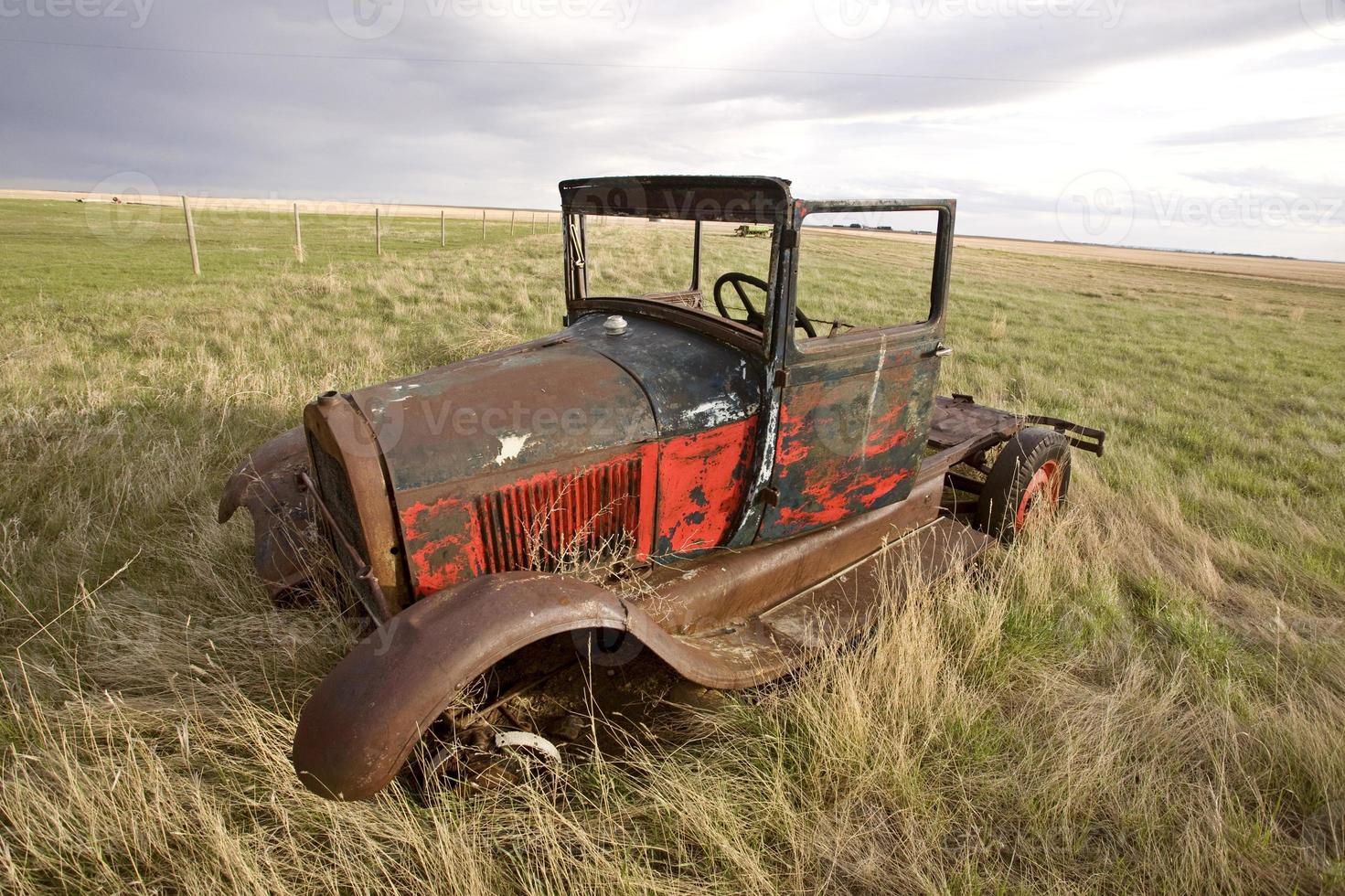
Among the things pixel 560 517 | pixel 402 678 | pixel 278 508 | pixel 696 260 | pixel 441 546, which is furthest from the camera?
pixel 696 260

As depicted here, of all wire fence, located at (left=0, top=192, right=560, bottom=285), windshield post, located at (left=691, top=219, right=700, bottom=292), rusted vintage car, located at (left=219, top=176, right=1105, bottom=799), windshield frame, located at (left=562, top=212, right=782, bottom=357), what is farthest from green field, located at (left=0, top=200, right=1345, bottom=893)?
wire fence, located at (left=0, top=192, right=560, bottom=285)

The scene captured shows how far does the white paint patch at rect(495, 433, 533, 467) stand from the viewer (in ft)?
7.61

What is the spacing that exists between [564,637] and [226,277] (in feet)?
51.8

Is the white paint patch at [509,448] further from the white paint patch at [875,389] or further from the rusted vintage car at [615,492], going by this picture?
the white paint patch at [875,389]

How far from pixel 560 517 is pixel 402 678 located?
0.86 meters

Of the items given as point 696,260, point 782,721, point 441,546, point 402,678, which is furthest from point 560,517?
point 696,260

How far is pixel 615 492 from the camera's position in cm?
257

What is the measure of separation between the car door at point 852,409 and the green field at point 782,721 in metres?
0.59

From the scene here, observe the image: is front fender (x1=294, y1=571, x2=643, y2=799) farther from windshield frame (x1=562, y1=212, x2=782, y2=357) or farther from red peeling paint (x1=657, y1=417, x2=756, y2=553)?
windshield frame (x1=562, y1=212, x2=782, y2=357)

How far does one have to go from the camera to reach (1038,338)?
11672 millimetres

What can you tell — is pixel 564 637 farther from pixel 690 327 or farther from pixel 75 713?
pixel 75 713

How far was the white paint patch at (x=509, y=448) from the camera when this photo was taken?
2320mm

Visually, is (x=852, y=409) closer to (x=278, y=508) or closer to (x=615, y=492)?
(x=615, y=492)

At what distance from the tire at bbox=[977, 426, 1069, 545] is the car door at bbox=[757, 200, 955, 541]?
32.8 inches
